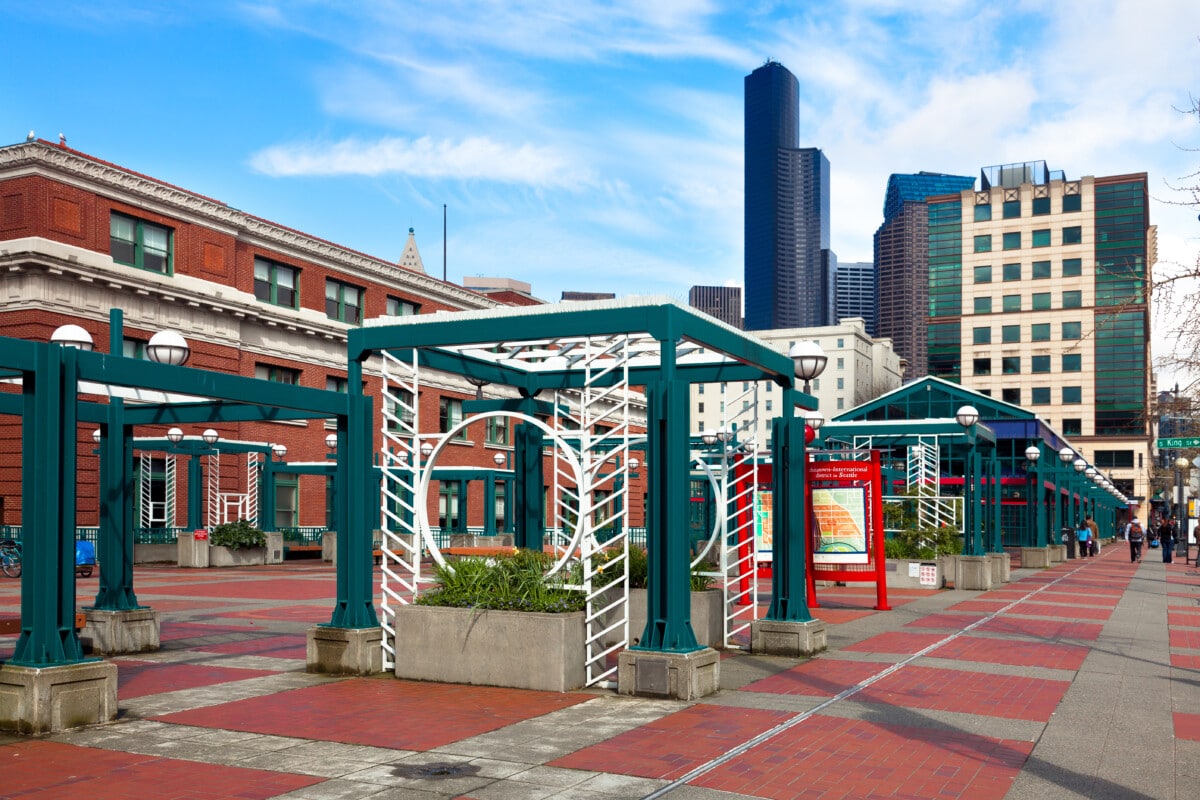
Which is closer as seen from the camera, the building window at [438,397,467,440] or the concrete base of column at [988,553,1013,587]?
the concrete base of column at [988,553,1013,587]

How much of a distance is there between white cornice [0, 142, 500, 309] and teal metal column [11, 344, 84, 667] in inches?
1135

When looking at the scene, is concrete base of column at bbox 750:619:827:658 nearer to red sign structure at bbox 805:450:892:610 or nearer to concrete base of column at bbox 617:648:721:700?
concrete base of column at bbox 617:648:721:700

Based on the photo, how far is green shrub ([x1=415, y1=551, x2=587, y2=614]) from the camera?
11680mm

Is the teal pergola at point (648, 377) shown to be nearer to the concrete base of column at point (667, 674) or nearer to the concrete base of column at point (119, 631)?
the concrete base of column at point (667, 674)

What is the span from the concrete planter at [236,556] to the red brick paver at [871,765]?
30.3 m

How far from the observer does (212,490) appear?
137 ft

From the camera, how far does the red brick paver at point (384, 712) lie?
929 cm

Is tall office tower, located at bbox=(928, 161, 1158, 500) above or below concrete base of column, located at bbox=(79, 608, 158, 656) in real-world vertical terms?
above

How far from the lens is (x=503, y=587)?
11.8m

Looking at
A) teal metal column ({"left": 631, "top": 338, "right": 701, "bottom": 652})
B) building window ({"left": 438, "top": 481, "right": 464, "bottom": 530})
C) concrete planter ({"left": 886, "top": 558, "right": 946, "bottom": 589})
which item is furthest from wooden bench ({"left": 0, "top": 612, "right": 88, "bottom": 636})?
building window ({"left": 438, "top": 481, "right": 464, "bottom": 530})

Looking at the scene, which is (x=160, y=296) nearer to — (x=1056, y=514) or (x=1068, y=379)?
(x=1056, y=514)

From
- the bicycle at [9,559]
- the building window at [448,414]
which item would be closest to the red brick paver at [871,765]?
the bicycle at [9,559]

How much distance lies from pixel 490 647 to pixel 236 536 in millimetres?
27676

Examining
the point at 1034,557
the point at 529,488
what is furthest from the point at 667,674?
the point at 1034,557
